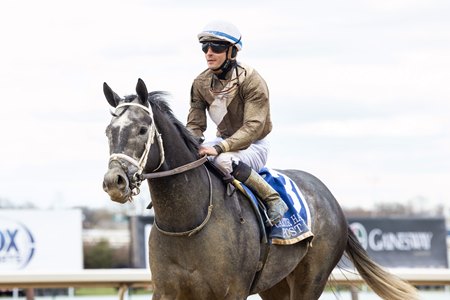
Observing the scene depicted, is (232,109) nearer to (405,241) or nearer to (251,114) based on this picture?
(251,114)

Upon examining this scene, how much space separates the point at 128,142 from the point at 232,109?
1317 mm

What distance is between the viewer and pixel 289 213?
A: 7402 mm

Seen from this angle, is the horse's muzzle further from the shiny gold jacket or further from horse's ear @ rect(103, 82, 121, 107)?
the shiny gold jacket

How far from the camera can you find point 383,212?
1495 inches

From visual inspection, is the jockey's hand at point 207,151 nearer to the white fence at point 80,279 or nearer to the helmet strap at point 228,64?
the helmet strap at point 228,64

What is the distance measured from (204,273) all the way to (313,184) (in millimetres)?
2040

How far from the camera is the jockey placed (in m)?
6.92

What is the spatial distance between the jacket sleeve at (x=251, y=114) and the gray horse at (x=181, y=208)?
0.28 m

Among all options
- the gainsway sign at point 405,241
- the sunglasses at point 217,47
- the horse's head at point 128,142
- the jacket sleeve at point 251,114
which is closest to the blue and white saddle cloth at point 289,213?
the jacket sleeve at point 251,114

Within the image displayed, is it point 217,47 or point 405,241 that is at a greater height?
point 217,47

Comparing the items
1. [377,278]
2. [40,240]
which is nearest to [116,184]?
[377,278]

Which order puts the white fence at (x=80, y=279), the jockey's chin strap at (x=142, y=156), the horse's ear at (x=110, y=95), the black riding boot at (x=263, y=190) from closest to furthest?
the jockey's chin strap at (x=142, y=156) < the horse's ear at (x=110, y=95) < the black riding boot at (x=263, y=190) < the white fence at (x=80, y=279)

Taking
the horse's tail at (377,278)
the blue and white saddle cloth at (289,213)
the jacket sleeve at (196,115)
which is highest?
the jacket sleeve at (196,115)

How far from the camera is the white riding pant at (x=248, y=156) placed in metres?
6.90
